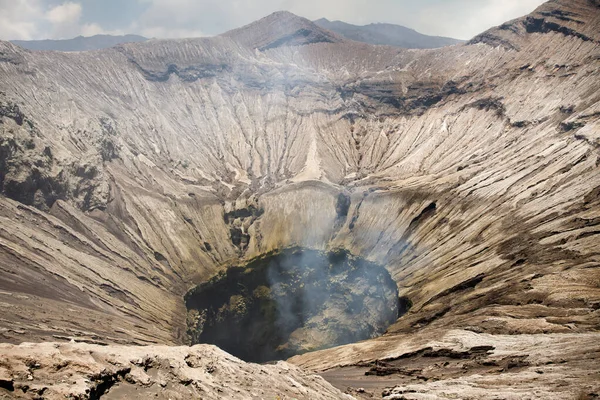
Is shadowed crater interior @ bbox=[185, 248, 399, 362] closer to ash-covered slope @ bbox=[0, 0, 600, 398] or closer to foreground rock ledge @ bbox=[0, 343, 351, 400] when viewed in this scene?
ash-covered slope @ bbox=[0, 0, 600, 398]

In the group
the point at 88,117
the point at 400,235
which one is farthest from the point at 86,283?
the point at 400,235

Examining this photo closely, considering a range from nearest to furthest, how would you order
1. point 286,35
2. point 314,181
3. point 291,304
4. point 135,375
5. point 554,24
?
point 135,375, point 291,304, point 314,181, point 554,24, point 286,35

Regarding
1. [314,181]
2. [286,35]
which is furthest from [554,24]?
[286,35]

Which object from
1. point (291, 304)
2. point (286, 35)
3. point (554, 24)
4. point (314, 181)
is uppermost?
point (286, 35)

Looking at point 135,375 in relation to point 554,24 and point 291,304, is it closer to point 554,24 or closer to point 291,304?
point 291,304

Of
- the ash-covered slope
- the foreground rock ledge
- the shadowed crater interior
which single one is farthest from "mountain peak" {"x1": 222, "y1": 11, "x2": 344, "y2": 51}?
the foreground rock ledge

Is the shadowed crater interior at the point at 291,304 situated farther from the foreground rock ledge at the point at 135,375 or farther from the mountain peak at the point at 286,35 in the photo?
the mountain peak at the point at 286,35

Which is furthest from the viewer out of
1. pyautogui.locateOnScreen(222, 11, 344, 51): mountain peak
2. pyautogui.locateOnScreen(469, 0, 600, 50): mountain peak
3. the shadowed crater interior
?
pyautogui.locateOnScreen(222, 11, 344, 51): mountain peak
